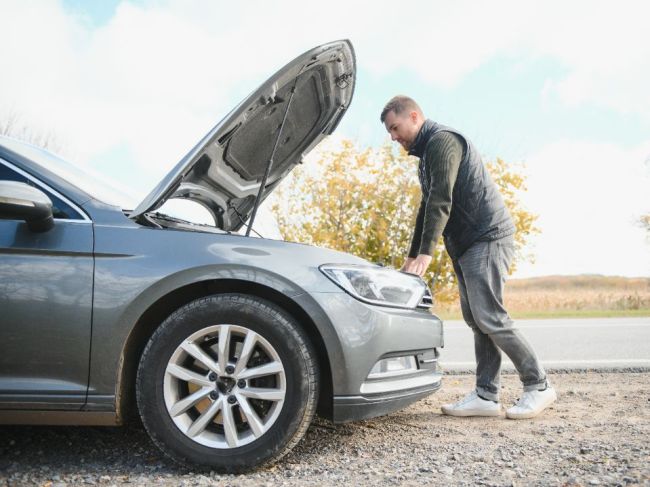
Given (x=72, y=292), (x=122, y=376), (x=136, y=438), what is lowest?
(x=136, y=438)

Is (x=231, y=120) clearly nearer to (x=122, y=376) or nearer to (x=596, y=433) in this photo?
(x=122, y=376)

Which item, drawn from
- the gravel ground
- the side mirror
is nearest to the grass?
the gravel ground

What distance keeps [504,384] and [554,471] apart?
7.55 ft

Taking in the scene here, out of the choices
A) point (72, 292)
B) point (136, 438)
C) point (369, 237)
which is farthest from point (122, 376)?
point (369, 237)

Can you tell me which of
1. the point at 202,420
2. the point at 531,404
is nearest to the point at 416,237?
the point at 531,404

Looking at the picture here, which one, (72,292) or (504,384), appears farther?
(504,384)

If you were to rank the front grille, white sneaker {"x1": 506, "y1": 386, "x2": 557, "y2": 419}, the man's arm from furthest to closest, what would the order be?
white sneaker {"x1": 506, "y1": 386, "x2": 557, "y2": 419}
the man's arm
the front grille

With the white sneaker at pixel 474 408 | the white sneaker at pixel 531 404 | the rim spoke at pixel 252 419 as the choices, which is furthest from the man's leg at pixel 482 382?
the rim spoke at pixel 252 419

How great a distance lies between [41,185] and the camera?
274cm

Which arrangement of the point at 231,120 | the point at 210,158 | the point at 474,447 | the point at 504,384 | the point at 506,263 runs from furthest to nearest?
the point at 504,384 < the point at 506,263 < the point at 210,158 < the point at 474,447 < the point at 231,120

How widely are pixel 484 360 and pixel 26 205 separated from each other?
2782mm

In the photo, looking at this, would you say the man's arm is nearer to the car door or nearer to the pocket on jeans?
the pocket on jeans

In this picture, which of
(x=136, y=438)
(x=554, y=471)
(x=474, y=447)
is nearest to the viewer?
(x=554, y=471)

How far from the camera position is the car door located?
254 centimetres
